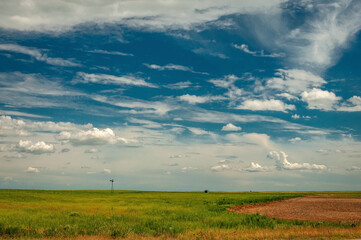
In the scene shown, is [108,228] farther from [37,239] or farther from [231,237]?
[231,237]

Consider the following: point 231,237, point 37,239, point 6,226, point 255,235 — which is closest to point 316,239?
point 255,235

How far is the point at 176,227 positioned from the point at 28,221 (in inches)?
553

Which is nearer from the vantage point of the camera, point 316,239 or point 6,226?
point 316,239

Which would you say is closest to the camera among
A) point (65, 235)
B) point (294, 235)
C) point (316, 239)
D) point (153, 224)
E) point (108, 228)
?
point (316, 239)

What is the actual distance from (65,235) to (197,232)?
9358 mm

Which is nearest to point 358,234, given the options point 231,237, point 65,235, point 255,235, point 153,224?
point 255,235

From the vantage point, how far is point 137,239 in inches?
760

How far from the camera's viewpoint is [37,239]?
2002 cm

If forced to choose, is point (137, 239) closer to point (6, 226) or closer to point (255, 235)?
point (255, 235)

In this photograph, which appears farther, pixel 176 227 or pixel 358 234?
pixel 176 227

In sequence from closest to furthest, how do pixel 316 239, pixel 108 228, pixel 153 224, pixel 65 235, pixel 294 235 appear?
pixel 316 239, pixel 294 235, pixel 65 235, pixel 108 228, pixel 153 224

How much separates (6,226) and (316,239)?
23185mm

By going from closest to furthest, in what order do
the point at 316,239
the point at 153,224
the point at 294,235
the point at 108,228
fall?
the point at 316,239 → the point at 294,235 → the point at 108,228 → the point at 153,224

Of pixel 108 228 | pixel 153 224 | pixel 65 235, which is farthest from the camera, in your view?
pixel 153 224
